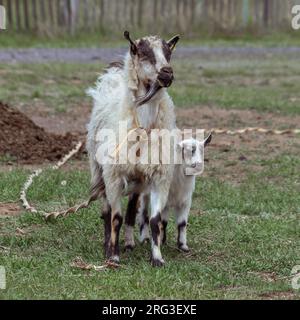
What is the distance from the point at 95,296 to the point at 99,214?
8.73 feet

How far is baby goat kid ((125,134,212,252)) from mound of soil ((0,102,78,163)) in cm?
350

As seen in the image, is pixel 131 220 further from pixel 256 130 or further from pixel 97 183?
pixel 256 130

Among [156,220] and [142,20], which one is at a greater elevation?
[156,220]

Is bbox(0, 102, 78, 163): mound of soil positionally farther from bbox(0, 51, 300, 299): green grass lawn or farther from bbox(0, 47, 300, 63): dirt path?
bbox(0, 47, 300, 63): dirt path

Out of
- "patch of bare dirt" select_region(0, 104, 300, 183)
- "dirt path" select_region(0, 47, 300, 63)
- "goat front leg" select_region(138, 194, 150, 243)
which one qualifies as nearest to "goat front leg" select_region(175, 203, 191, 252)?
"goat front leg" select_region(138, 194, 150, 243)

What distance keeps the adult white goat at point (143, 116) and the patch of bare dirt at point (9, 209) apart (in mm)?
1524

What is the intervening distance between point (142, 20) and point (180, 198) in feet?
52.5

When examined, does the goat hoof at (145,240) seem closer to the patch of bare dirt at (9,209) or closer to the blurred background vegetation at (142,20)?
the patch of bare dirt at (9,209)

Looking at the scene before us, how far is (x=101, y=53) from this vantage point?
22.2 metres

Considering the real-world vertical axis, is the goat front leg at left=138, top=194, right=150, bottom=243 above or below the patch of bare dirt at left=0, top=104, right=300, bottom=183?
above

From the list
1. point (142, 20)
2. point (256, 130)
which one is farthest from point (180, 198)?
point (142, 20)

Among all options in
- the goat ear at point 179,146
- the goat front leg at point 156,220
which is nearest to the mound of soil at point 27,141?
the goat ear at point 179,146

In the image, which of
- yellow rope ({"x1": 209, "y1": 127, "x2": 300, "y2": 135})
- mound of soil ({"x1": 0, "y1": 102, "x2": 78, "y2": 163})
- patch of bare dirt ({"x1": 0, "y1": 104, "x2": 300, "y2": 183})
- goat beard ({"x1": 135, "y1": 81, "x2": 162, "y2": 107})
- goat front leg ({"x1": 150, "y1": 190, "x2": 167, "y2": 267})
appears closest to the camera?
goat beard ({"x1": 135, "y1": 81, "x2": 162, "y2": 107})

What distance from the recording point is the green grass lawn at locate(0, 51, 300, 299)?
24.2ft
